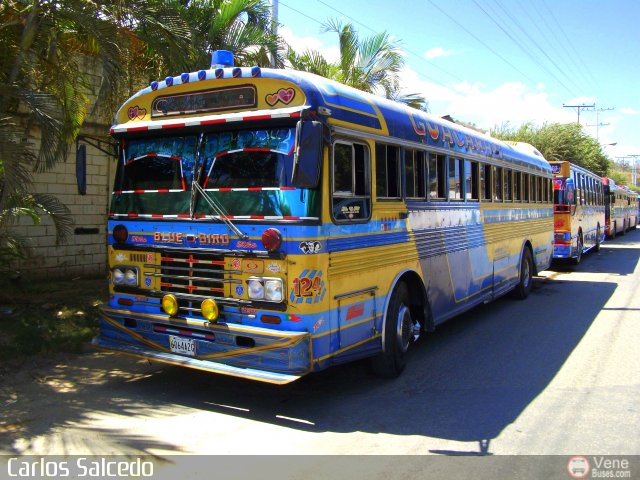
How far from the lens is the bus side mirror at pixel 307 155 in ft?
14.7

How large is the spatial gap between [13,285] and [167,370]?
4555 millimetres

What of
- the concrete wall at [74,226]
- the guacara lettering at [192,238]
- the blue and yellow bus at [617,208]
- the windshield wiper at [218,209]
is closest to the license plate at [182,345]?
the guacara lettering at [192,238]

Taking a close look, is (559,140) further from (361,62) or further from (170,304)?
(170,304)

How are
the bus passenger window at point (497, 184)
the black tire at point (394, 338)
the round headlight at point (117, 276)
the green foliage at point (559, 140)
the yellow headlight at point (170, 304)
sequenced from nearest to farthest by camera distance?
1. the yellow headlight at point (170, 304)
2. the round headlight at point (117, 276)
3. the black tire at point (394, 338)
4. the bus passenger window at point (497, 184)
5. the green foliage at point (559, 140)

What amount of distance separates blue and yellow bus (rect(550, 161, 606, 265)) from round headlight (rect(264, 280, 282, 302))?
1338 cm

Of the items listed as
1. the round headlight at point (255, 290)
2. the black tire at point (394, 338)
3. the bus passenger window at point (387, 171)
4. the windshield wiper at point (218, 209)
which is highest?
the bus passenger window at point (387, 171)

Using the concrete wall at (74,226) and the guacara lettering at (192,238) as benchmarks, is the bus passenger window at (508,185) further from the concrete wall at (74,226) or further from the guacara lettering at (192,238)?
the concrete wall at (74,226)

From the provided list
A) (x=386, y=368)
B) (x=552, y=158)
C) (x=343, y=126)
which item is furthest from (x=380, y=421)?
(x=552, y=158)

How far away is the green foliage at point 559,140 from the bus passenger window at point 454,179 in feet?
89.4

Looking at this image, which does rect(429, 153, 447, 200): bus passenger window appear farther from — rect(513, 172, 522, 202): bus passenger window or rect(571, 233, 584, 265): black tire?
rect(571, 233, 584, 265): black tire

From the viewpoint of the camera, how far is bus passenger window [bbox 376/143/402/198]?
5762 millimetres

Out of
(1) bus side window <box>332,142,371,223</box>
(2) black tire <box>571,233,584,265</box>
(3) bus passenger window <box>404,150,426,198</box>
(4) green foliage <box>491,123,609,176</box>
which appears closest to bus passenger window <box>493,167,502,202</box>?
(3) bus passenger window <box>404,150,426,198</box>

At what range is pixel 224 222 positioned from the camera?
504 centimetres

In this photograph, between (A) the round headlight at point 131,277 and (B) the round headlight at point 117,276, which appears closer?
(A) the round headlight at point 131,277
